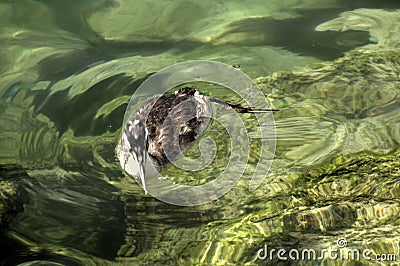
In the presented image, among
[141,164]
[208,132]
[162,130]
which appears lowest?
[208,132]

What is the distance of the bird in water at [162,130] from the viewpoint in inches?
143

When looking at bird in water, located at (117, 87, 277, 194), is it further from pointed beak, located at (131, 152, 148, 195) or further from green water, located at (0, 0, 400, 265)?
green water, located at (0, 0, 400, 265)

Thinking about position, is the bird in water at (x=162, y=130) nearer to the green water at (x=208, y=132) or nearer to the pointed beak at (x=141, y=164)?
the pointed beak at (x=141, y=164)

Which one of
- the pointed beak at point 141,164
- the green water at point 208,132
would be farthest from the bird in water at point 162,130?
the green water at point 208,132

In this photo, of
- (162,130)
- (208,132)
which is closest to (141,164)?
(162,130)

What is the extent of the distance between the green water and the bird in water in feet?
0.52

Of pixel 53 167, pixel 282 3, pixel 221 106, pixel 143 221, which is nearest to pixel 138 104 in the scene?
pixel 221 106

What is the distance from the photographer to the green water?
3334 millimetres

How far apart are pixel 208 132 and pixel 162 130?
0.51 m

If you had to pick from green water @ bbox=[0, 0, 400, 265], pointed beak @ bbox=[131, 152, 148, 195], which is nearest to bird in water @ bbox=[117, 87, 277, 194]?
pointed beak @ bbox=[131, 152, 148, 195]

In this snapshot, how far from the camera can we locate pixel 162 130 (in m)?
4.24

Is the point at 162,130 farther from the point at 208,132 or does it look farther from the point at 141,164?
the point at 141,164

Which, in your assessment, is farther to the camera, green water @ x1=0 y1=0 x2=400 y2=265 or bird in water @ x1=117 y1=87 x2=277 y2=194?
bird in water @ x1=117 y1=87 x2=277 y2=194

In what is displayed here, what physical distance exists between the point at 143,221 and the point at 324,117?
2.02 metres
